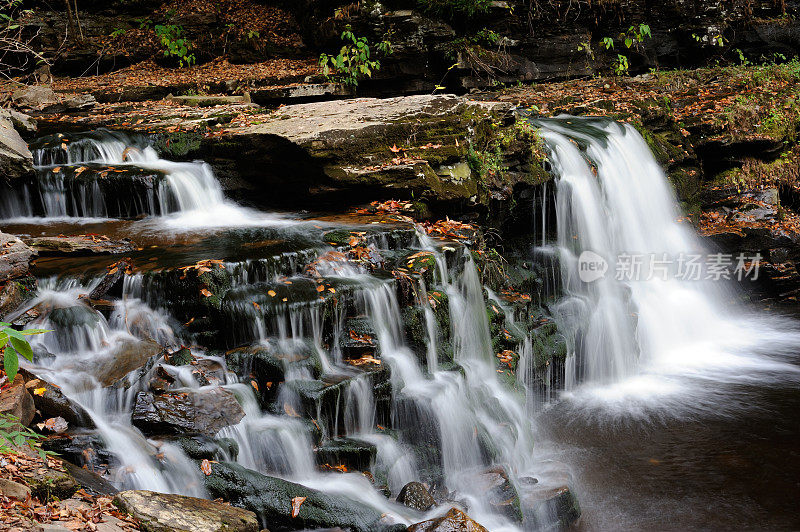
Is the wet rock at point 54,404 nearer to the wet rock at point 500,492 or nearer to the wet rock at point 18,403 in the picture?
the wet rock at point 18,403

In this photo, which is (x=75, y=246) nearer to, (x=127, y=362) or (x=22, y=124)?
(x=127, y=362)

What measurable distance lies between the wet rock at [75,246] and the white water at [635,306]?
18.3ft

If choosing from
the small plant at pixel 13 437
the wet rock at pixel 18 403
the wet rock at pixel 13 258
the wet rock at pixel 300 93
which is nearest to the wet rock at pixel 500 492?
the small plant at pixel 13 437

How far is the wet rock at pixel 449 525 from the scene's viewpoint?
13.6 ft

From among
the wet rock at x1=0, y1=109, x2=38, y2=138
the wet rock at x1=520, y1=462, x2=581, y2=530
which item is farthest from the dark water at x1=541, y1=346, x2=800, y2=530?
the wet rock at x1=0, y1=109, x2=38, y2=138

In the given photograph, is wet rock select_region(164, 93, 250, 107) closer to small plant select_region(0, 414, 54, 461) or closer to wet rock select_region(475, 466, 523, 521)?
small plant select_region(0, 414, 54, 461)

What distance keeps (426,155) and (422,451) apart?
13.0ft

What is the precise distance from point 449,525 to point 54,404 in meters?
2.82

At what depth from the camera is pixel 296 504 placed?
4.23m

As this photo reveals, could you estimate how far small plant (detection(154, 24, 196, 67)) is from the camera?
1531 cm

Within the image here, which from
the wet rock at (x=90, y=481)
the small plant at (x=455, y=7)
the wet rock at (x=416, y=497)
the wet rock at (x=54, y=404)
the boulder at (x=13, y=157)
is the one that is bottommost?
the wet rock at (x=416, y=497)

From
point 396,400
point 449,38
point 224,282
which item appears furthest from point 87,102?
point 396,400

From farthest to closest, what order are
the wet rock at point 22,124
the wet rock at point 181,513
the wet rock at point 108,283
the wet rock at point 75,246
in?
A: the wet rock at point 22,124 < the wet rock at point 75,246 < the wet rock at point 108,283 < the wet rock at point 181,513

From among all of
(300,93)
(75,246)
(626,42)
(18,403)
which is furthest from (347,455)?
(626,42)
